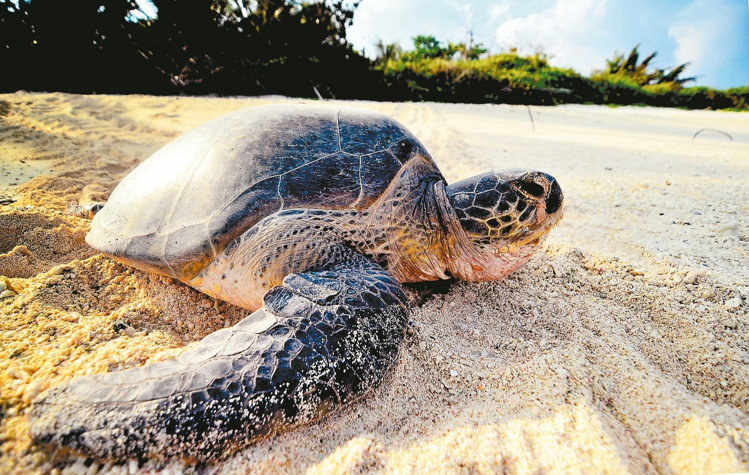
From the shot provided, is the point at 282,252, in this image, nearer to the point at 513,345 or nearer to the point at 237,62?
the point at 513,345

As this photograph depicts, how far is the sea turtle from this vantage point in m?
0.76

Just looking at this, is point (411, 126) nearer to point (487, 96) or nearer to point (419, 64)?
point (487, 96)

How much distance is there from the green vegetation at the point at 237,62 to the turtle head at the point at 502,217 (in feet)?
23.3

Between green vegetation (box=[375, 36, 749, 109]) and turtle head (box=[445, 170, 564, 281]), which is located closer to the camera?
turtle head (box=[445, 170, 564, 281])

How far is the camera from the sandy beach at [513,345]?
2.46 feet

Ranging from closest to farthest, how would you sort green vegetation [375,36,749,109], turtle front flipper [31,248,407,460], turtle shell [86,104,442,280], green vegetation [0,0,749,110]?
turtle front flipper [31,248,407,460]
turtle shell [86,104,442,280]
green vegetation [0,0,749,110]
green vegetation [375,36,749,109]

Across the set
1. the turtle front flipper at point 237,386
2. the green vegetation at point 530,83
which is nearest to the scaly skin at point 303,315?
the turtle front flipper at point 237,386

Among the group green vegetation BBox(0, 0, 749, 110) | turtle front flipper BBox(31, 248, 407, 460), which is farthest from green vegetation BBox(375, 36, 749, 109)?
turtle front flipper BBox(31, 248, 407, 460)

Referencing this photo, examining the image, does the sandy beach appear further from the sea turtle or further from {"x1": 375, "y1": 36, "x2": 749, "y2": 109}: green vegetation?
{"x1": 375, "y1": 36, "x2": 749, "y2": 109}: green vegetation

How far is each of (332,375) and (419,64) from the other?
12976 millimetres

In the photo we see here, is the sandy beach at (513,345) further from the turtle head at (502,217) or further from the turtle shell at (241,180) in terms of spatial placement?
the turtle shell at (241,180)

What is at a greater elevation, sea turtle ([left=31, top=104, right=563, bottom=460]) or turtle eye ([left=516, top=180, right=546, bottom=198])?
turtle eye ([left=516, top=180, right=546, bottom=198])

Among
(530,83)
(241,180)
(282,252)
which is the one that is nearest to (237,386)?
(282,252)

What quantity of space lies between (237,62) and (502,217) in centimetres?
904
